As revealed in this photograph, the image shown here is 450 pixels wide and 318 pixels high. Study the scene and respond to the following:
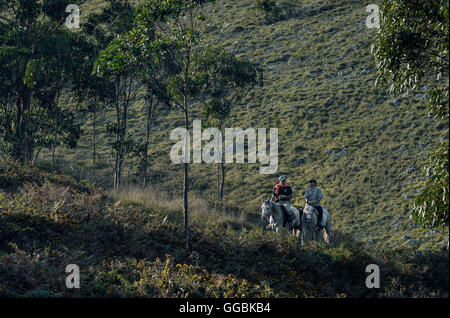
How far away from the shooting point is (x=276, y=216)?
1594 centimetres

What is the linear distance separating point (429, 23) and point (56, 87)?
972 inches

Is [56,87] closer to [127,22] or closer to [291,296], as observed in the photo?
[127,22]

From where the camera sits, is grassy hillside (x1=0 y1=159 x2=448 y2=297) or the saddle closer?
grassy hillside (x1=0 y1=159 x2=448 y2=297)

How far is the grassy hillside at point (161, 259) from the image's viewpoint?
10.8m

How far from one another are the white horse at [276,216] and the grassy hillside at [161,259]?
136cm

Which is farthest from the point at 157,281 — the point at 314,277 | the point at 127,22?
the point at 127,22

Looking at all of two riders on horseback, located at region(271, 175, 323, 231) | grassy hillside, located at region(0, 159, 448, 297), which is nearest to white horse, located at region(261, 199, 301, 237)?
two riders on horseback, located at region(271, 175, 323, 231)

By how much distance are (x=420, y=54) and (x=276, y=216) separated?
782 centimetres

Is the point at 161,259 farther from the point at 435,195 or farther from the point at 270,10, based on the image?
the point at 270,10

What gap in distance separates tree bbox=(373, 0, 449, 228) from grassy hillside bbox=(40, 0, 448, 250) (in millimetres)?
10899

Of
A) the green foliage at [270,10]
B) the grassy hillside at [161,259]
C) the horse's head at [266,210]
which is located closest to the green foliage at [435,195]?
the grassy hillside at [161,259]

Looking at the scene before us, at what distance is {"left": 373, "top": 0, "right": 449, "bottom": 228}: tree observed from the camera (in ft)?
32.5
